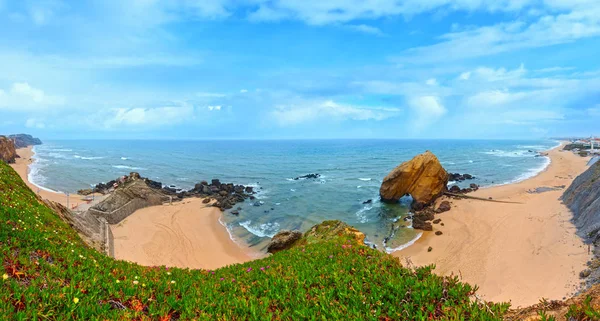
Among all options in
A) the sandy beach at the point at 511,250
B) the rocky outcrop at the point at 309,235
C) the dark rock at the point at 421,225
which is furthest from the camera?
the dark rock at the point at 421,225

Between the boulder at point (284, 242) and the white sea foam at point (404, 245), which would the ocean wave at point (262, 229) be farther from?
the white sea foam at point (404, 245)

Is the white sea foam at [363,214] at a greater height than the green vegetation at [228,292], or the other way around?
the green vegetation at [228,292]

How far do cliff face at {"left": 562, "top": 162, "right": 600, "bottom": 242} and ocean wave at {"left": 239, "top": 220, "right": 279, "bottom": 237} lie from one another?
24.0 metres

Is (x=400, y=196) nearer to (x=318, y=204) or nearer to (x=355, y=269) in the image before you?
(x=318, y=204)

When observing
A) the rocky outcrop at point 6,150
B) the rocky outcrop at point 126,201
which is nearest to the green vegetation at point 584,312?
the rocky outcrop at point 126,201

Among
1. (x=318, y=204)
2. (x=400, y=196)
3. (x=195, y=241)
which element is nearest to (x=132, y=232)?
(x=195, y=241)

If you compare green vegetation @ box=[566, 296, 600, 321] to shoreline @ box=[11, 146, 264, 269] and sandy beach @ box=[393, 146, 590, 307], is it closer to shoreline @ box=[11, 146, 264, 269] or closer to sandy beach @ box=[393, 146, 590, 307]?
sandy beach @ box=[393, 146, 590, 307]

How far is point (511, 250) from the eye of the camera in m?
20.5

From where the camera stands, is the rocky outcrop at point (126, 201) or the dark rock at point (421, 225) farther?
the rocky outcrop at point (126, 201)

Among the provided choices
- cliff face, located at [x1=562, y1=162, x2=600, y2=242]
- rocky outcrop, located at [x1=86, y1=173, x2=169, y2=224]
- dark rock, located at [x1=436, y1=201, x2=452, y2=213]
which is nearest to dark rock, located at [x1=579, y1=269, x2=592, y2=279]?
cliff face, located at [x1=562, y1=162, x2=600, y2=242]

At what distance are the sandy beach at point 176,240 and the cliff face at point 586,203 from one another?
23759 millimetres

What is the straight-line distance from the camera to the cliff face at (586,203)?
1964 centimetres

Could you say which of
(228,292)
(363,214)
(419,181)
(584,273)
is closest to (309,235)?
(228,292)

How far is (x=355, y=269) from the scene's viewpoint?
6.38 meters
